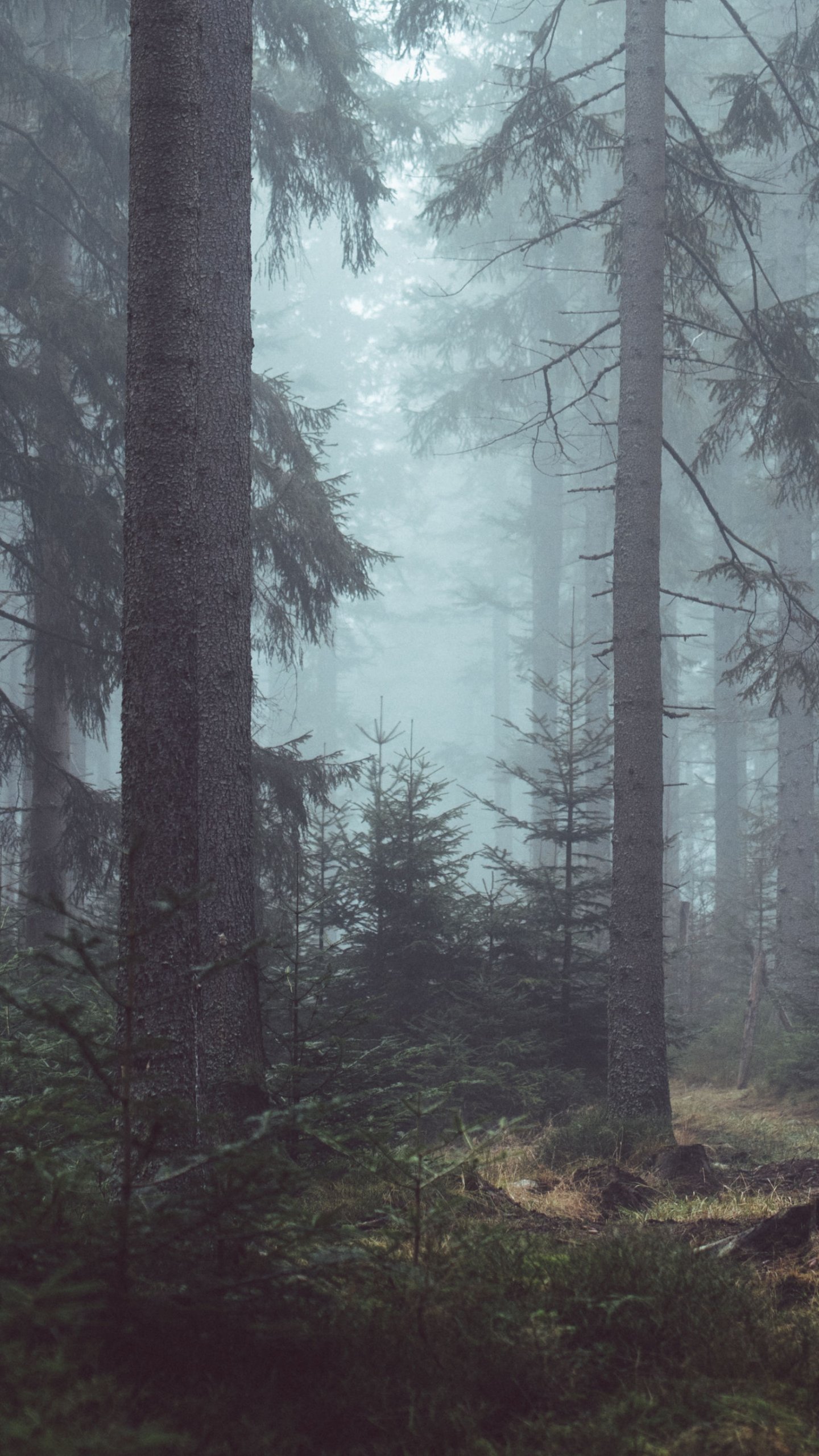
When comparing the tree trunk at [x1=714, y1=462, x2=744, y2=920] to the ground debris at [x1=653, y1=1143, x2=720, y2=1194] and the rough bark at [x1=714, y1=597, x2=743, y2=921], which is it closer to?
the rough bark at [x1=714, y1=597, x2=743, y2=921]

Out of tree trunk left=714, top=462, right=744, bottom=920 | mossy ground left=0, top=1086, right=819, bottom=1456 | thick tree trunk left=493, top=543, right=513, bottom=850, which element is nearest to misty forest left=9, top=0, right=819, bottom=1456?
mossy ground left=0, top=1086, right=819, bottom=1456

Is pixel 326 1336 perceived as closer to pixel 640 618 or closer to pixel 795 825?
pixel 640 618

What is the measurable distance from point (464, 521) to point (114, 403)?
4635 cm

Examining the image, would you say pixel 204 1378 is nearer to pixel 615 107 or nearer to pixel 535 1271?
pixel 535 1271

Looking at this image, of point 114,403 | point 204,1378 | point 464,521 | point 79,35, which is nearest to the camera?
point 204,1378

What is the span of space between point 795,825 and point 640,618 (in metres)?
8.11

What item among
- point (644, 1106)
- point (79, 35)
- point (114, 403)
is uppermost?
point (79, 35)

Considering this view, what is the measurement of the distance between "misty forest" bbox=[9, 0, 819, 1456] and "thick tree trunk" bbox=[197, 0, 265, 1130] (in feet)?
0.08

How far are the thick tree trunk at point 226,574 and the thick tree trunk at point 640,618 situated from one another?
3513 millimetres

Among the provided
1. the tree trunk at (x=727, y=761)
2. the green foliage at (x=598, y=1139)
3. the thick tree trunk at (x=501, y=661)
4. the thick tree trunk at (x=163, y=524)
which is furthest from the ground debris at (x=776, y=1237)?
the thick tree trunk at (x=501, y=661)

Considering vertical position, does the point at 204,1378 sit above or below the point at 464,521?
below

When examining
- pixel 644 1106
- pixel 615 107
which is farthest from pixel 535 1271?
pixel 615 107

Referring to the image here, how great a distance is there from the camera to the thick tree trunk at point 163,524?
3.94 meters

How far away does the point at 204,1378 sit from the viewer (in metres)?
2.24
